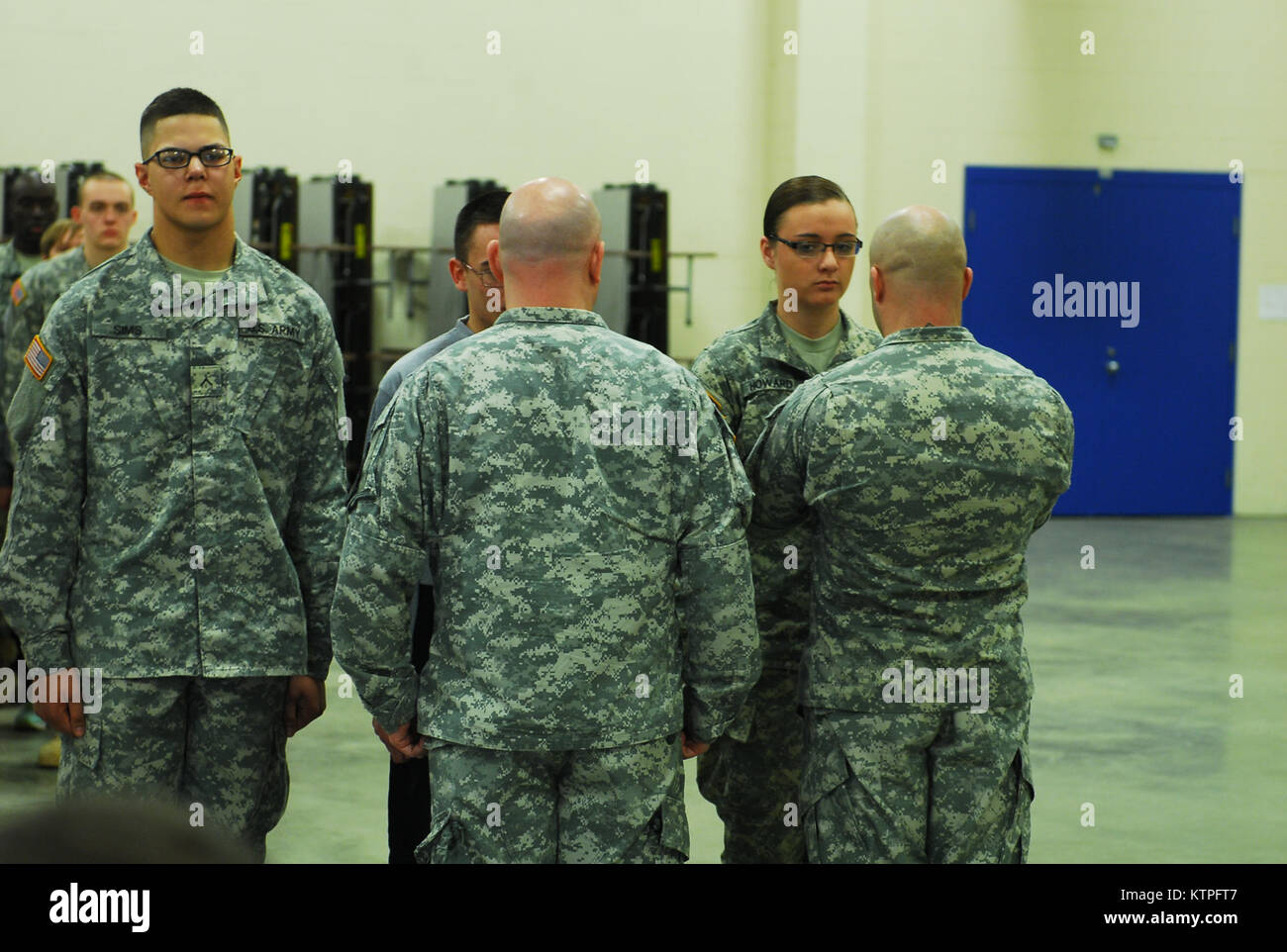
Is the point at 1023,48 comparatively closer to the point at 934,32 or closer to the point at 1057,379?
the point at 934,32

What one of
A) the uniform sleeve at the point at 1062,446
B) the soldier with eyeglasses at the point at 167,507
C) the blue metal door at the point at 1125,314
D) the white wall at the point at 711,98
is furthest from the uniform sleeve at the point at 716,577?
the blue metal door at the point at 1125,314

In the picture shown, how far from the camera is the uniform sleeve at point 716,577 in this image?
219 centimetres

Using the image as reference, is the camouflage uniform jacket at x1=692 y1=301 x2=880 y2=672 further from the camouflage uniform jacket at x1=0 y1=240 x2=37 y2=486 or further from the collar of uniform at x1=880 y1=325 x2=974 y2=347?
the camouflage uniform jacket at x1=0 y1=240 x2=37 y2=486

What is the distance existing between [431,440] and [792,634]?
3.11 ft

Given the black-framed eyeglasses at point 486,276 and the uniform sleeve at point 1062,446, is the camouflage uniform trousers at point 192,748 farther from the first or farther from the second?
the uniform sleeve at point 1062,446

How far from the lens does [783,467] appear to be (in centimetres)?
246

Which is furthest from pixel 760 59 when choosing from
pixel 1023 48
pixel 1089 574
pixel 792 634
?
pixel 792 634

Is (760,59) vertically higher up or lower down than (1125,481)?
higher up

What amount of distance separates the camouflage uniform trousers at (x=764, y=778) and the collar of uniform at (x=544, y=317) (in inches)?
36.7

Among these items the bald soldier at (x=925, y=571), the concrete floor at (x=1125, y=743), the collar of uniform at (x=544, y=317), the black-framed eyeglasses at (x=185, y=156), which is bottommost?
the concrete floor at (x=1125, y=743)

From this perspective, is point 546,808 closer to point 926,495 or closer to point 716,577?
point 716,577

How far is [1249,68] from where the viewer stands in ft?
35.4

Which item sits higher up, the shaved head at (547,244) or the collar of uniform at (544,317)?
the shaved head at (547,244)
